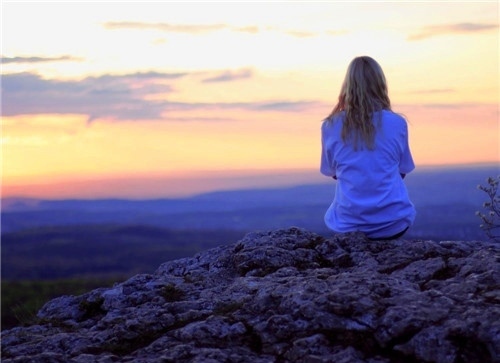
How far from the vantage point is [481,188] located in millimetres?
13273

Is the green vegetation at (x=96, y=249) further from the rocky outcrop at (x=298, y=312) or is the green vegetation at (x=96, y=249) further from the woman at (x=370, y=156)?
the rocky outcrop at (x=298, y=312)

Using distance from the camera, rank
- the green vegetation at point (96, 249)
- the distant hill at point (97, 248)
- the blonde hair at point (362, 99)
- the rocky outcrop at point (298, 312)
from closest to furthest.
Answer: the rocky outcrop at point (298, 312) < the blonde hair at point (362, 99) < the green vegetation at point (96, 249) < the distant hill at point (97, 248)

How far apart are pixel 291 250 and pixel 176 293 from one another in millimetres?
1992

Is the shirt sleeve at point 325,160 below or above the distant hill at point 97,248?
above

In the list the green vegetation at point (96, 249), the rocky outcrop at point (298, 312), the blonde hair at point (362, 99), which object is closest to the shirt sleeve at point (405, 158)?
the blonde hair at point (362, 99)

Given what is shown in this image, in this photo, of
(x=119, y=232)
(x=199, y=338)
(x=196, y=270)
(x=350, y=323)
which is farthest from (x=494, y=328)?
(x=119, y=232)

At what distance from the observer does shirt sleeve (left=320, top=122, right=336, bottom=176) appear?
Answer: 38.4 ft

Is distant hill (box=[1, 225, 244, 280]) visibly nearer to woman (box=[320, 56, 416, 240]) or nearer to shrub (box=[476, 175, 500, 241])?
shrub (box=[476, 175, 500, 241])

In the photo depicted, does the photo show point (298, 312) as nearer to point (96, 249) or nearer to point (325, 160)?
point (325, 160)

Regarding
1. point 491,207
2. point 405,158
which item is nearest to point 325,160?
point 405,158

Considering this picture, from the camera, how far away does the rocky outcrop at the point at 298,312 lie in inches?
300

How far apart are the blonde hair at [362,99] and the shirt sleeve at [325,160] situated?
0.48 m

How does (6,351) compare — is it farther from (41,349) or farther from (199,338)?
(199,338)

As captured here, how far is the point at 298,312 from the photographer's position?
818 centimetres
